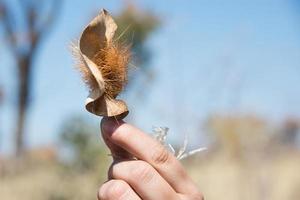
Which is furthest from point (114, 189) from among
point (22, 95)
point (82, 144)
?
point (22, 95)

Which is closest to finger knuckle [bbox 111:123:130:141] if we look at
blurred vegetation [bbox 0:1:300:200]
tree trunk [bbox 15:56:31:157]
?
blurred vegetation [bbox 0:1:300:200]

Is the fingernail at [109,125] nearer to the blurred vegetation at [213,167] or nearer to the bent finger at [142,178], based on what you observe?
the bent finger at [142,178]

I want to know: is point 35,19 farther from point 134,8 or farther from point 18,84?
point 134,8

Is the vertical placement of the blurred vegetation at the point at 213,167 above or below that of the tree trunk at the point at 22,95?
above

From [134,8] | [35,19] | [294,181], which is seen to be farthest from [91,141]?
[134,8]

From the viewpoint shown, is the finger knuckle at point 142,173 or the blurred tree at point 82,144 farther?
the blurred tree at point 82,144

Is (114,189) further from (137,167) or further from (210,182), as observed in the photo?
(210,182)

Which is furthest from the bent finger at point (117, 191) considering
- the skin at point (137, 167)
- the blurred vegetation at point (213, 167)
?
the blurred vegetation at point (213, 167)
